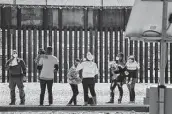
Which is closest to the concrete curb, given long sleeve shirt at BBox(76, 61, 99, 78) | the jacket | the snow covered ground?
the snow covered ground

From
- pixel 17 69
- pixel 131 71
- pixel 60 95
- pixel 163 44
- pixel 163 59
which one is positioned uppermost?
pixel 163 44

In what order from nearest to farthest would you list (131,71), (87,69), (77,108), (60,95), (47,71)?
(77,108) < (87,69) < (47,71) < (131,71) < (60,95)

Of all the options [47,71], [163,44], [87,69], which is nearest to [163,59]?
[163,44]

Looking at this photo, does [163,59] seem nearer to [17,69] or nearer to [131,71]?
[17,69]

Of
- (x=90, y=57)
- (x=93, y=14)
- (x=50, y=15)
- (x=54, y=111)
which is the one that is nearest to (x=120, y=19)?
(x=93, y=14)

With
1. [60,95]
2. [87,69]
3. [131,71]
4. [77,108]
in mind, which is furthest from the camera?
[60,95]

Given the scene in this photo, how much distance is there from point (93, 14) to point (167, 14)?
14.5 metres

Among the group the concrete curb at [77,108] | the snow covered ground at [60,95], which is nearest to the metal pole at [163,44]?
the snow covered ground at [60,95]

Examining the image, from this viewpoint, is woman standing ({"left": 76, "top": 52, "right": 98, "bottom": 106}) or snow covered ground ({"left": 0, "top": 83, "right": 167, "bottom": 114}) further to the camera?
snow covered ground ({"left": 0, "top": 83, "right": 167, "bottom": 114})

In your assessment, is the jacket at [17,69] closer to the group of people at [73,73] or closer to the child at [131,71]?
the group of people at [73,73]

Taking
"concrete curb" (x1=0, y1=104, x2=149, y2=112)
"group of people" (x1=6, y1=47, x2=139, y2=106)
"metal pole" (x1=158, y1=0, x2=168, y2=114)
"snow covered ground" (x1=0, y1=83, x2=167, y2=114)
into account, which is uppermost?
"metal pole" (x1=158, y1=0, x2=168, y2=114)

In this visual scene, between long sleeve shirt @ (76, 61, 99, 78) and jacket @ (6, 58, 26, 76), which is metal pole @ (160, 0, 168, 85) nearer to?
long sleeve shirt @ (76, 61, 99, 78)

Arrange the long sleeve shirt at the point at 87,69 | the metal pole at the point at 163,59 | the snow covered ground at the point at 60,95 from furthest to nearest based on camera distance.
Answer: the snow covered ground at the point at 60,95 → the long sleeve shirt at the point at 87,69 → the metal pole at the point at 163,59

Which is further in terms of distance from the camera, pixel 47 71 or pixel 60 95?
pixel 60 95
